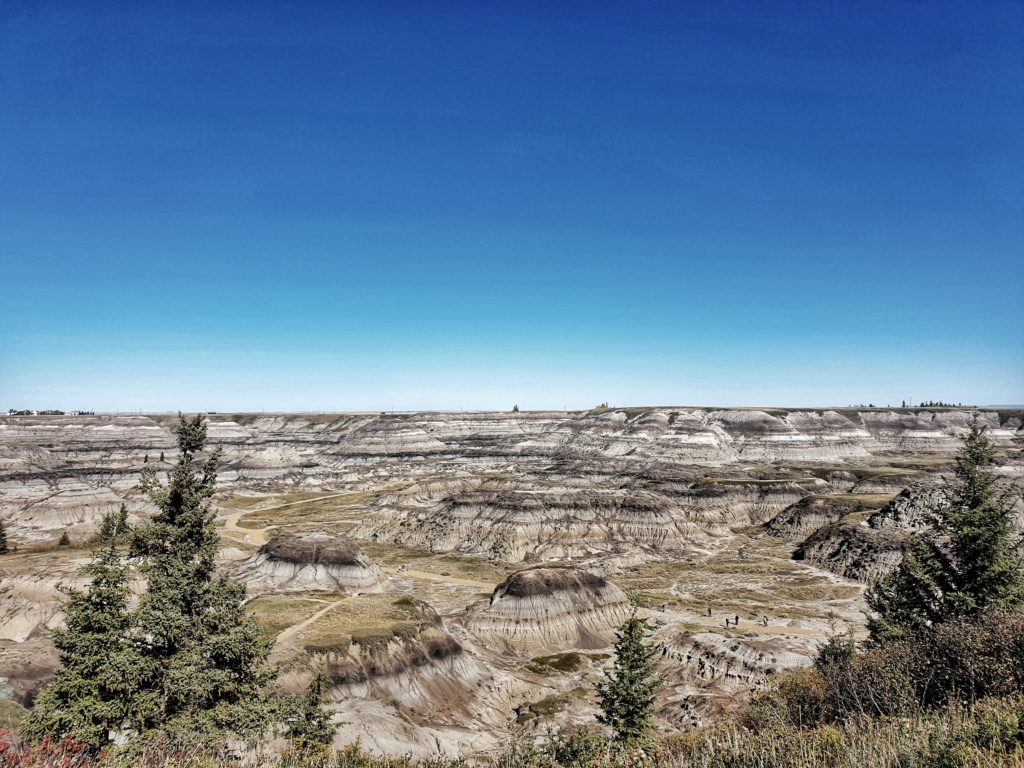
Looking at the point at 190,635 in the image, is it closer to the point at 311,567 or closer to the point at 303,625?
the point at 303,625

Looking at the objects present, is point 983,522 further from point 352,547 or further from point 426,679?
point 352,547

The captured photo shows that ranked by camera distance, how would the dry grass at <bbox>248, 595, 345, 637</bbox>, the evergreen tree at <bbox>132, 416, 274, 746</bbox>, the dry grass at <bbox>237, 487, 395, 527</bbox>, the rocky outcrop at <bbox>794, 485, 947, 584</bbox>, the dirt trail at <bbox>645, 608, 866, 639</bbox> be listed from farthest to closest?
1. the dry grass at <bbox>237, 487, 395, 527</bbox>
2. the rocky outcrop at <bbox>794, 485, 947, 584</bbox>
3. the dirt trail at <bbox>645, 608, 866, 639</bbox>
4. the dry grass at <bbox>248, 595, 345, 637</bbox>
5. the evergreen tree at <bbox>132, 416, 274, 746</bbox>

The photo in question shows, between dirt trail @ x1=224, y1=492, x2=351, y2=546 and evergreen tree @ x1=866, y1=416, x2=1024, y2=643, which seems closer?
Answer: evergreen tree @ x1=866, y1=416, x2=1024, y2=643

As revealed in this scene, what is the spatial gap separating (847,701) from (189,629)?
24497 mm

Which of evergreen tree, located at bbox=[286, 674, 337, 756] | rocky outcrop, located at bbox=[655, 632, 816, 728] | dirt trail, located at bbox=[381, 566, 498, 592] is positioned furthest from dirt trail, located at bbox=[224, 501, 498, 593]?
rocky outcrop, located at bbox=[655, 632, 816, 728]

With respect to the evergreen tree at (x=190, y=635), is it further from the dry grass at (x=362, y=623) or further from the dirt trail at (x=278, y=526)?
the dirt trail at (x=278, y=526)

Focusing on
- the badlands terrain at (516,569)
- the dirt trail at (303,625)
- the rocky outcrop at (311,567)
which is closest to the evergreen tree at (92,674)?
the badlands terrain at (516,569)

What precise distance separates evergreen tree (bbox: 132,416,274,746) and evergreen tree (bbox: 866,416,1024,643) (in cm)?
3350

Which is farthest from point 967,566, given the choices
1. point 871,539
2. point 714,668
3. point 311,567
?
point 311,567

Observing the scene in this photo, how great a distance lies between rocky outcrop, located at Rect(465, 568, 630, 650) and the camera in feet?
195

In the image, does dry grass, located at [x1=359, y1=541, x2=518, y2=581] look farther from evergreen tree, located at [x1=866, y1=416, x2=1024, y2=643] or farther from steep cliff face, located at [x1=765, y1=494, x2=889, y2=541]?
steep cliff face, located at [x1=765, y1=494, x2=889, y2=541]

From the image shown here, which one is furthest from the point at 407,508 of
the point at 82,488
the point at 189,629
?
the point at 189,629

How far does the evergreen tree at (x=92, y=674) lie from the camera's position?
714 inches

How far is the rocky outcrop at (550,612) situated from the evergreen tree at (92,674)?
147ft
